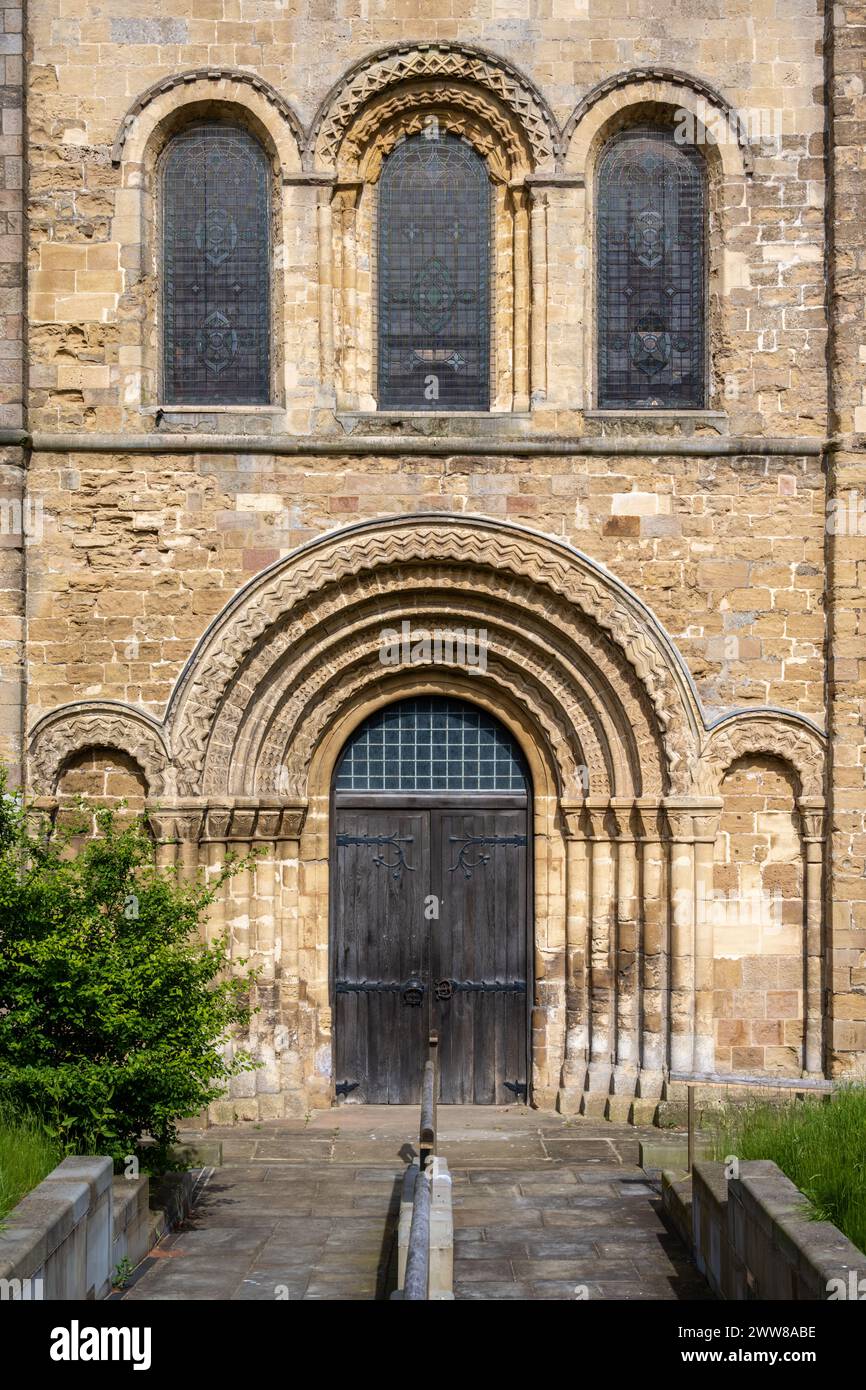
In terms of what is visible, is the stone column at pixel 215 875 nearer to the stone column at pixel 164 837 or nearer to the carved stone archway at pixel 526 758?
the carved stone archway at pixel 526 758

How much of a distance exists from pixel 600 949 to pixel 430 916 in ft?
4.60

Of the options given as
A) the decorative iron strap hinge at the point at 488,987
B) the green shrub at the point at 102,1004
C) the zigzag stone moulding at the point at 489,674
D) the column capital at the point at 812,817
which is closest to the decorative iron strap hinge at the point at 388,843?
the zigzag stone moulding at the point at 489,674

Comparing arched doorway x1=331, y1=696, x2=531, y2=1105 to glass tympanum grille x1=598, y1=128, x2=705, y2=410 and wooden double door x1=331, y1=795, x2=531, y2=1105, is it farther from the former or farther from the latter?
glass tympanum grille x1=598, y1=128, x2=705, y2=410

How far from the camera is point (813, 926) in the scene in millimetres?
11969

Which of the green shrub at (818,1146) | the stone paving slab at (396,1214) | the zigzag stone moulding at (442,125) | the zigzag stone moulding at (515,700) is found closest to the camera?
the green shrub at (818,1146)

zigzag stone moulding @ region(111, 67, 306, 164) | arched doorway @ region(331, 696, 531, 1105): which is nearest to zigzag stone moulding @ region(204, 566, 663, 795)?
arched doorway @ region(331, 696, 531, 1105)

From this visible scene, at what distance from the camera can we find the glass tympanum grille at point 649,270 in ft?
40.8

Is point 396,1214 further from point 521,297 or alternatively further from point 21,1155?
point 521,297

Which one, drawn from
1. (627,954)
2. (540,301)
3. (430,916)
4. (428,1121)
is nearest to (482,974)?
(430,916)

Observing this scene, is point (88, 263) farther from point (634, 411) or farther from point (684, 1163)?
point (684, 1163)

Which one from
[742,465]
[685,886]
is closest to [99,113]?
[742,465]

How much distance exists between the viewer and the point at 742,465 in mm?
12047

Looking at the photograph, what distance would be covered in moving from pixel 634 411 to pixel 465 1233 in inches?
251

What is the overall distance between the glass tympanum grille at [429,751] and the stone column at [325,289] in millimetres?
2719
